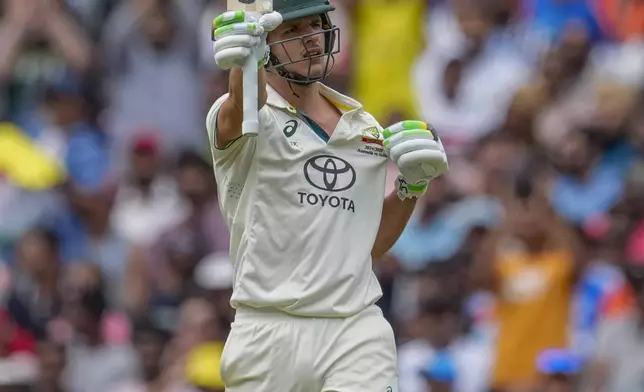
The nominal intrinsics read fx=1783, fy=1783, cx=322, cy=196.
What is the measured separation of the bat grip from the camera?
21.0 ft

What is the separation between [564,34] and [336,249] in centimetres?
659

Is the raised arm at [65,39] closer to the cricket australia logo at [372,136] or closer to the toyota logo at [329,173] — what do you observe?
the cricket australia logo at [372,136]

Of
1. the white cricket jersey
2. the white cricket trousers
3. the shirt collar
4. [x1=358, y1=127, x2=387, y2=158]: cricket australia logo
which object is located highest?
the shirt collar

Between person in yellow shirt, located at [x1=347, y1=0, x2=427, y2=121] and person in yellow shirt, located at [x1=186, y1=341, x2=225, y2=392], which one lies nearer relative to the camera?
person in yellow shirt, located at [x1=186, y1=341, x2=225, y2=392]

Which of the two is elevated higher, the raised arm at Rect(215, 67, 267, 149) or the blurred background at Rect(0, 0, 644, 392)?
the raised arm at Rect(215, 67, 267, 149)

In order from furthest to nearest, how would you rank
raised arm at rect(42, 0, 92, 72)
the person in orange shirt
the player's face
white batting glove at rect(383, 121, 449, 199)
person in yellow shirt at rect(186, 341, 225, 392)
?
raised arm at rect(42, 0, 92, 72), the person in orange shirt, person in yellow shirt at rect(186, 341, 225, 392), the player's face, white batting glove at rect(383, 121, 449, 199)

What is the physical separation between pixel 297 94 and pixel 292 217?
54cm

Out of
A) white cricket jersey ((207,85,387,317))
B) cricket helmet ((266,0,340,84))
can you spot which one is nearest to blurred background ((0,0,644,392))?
white cricket jersey ((207,85,387,317))

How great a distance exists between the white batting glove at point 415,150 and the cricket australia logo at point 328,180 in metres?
0.19

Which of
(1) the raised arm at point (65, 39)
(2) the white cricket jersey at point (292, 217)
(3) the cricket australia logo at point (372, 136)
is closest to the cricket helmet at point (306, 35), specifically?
(2) the white cricket jersey at point (292, 217)

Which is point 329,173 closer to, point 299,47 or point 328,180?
point 328,180

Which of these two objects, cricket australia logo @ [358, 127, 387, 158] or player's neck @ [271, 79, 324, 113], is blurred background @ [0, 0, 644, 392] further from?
player's neck @ [271, 79, 324, 113]

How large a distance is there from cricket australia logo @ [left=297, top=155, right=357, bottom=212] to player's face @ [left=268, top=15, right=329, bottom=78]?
1.16ft

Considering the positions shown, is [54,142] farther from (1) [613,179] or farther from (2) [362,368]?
(2) [362,368]
